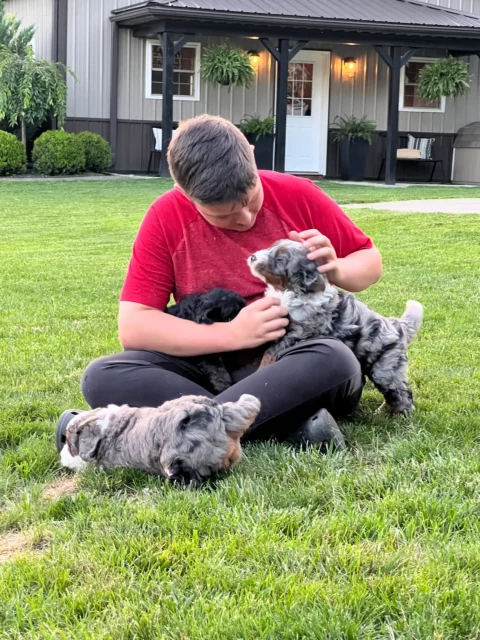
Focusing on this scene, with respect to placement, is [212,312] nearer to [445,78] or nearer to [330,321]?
[330,321]

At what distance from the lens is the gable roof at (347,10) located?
17453 mm

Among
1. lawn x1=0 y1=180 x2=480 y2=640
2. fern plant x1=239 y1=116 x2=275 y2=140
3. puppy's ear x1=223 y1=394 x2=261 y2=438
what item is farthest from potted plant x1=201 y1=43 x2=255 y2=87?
puppy's ear x1=223 y1=394 x2=261 y2=438

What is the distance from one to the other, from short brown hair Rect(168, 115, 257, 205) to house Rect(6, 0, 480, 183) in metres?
14.9

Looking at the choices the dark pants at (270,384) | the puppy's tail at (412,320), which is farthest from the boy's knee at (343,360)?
the puppy's tail at (412,320)

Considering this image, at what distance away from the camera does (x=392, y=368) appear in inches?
141

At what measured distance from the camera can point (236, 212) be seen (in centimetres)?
317

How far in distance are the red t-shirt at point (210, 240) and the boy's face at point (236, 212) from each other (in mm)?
62

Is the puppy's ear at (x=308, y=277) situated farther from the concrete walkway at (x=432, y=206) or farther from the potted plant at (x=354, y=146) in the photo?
the potted plant at (x=354, y=146)

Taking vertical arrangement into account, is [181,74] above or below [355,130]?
above

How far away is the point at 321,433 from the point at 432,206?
9711 millimetres

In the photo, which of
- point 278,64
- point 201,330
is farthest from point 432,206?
point 201,330

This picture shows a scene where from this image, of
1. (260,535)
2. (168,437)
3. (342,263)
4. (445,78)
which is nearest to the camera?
(260,535)

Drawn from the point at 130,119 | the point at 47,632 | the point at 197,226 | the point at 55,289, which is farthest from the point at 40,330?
the point at 130,119

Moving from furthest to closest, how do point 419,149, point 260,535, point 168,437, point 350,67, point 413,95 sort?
point 413,95
point 419,149
point 350,67
point 168,437
point 260,535
